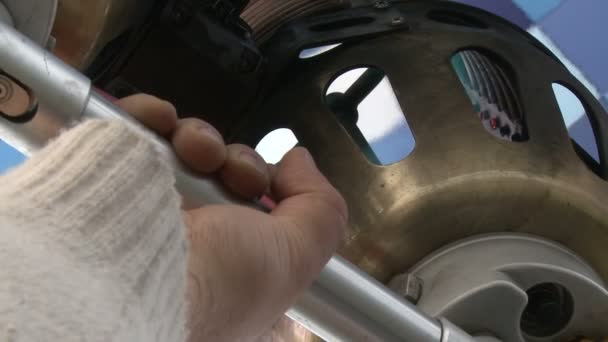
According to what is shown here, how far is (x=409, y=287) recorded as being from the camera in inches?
25.3

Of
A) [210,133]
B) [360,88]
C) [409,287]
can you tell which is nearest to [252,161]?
[210,133]

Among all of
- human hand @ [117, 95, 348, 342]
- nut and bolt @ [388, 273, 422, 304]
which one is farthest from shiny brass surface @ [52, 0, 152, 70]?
nut and bolt @ [388, 273, 422, 304]

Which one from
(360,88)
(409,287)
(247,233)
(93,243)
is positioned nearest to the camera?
(93,243)

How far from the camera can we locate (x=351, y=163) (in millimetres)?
674

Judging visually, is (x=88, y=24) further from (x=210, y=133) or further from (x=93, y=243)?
(x=93, y=243)

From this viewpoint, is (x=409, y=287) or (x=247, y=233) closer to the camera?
(x=247, y=233)

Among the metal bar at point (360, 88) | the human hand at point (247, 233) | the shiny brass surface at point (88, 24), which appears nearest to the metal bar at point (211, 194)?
the human hand at point (247, 233)

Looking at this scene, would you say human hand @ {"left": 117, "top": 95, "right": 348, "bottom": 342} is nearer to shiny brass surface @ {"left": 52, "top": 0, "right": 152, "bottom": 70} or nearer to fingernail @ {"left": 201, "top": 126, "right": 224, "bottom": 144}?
fingernail @ {"left": 201, "top": 126, "right": 224, "bottom": 144}

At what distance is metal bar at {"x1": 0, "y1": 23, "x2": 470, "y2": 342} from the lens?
1.56 feet

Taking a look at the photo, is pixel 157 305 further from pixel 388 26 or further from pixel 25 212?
pixel 388 26

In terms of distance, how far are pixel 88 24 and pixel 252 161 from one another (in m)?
0.25

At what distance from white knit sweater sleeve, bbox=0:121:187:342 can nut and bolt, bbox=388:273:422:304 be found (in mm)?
302

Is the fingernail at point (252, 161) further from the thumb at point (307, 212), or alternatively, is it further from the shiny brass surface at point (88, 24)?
the shiny brass surface at point (88, 24)

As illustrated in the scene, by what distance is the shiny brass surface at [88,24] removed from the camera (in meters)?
0.69
